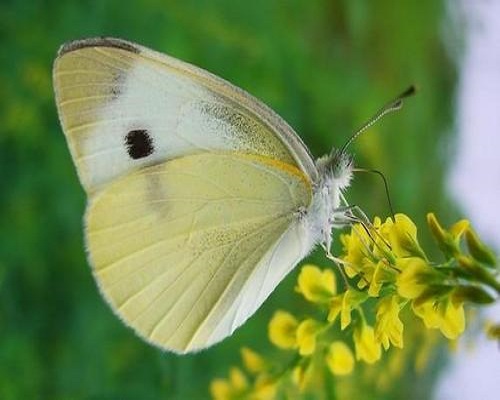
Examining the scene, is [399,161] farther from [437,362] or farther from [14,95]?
[14,95]

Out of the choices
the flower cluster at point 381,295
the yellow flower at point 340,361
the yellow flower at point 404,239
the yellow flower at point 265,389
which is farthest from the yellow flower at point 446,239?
the yellow flower at point 265,389

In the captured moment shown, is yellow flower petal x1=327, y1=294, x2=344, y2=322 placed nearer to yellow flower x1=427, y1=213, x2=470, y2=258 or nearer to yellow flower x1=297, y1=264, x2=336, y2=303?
yellow flower x1=297, y1=264, x2=336, y2=303

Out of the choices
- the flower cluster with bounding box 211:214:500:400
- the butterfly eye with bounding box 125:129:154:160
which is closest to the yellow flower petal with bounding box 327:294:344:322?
the flower cluster with bounding box 211:214:500:400

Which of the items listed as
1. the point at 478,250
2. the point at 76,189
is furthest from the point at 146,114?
the point at 76,189

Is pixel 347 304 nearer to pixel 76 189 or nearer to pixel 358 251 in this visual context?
pixel 358 251

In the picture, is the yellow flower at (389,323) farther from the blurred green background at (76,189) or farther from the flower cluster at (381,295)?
the blurred green background at (76,189)

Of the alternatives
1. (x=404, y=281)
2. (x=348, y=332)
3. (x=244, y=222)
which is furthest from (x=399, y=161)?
(x=404, y=281)
